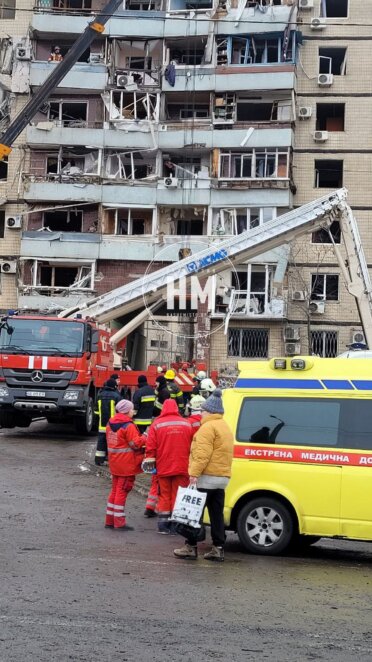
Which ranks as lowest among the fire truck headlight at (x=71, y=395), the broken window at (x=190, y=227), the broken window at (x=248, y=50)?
the fire truck headlight at (x=71, y=395)

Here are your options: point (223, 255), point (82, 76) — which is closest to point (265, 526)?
point (223, 255)

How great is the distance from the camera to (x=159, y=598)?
6.75 m

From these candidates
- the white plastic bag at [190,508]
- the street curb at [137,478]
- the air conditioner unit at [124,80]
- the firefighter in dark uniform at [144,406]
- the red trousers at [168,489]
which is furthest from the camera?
the air conditioner unit at [124,80]

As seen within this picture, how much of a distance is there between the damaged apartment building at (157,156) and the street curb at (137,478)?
22.2 metres

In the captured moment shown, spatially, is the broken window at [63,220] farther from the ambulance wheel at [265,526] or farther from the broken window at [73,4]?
the ambulance wheel at [265,526]

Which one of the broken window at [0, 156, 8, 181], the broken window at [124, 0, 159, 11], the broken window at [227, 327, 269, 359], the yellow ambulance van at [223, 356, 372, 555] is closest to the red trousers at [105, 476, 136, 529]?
the yellow ambulance van at [223, 356, 372, 555]

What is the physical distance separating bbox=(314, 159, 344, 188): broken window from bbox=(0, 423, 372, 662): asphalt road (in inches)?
1267

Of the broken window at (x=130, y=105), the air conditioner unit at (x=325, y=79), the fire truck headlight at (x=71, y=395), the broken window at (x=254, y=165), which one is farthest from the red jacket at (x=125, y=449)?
the air conditioner unit at (x=325, y=79)

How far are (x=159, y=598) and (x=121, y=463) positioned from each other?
3.54 m

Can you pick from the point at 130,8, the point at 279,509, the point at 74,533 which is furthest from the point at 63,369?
the point at 130,8

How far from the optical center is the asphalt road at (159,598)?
17.9ft

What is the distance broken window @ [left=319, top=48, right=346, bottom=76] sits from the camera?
41344 mm

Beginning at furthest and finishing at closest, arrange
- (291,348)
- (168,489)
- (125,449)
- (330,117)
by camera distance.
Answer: (330,117)
(291,348)
(125,449)
(168,489)

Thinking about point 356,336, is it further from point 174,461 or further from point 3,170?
point 174,461
